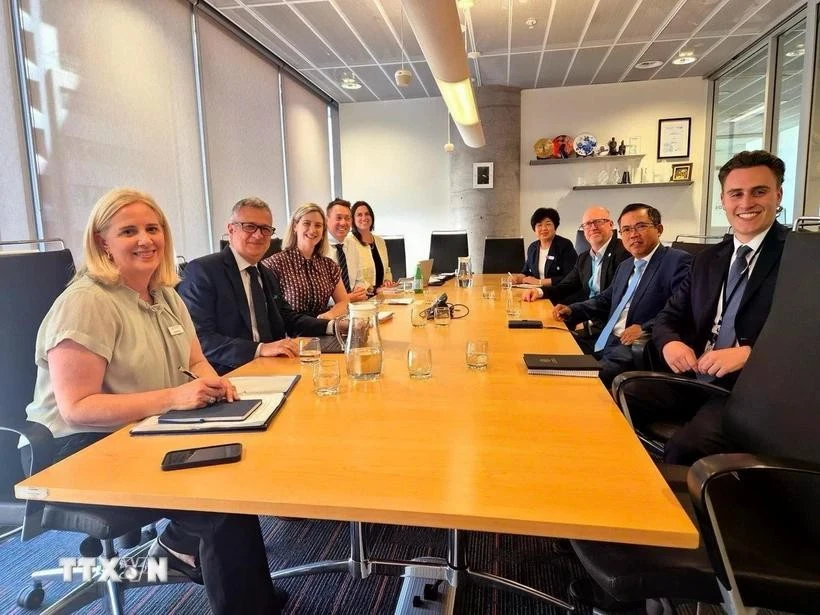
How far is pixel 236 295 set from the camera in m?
2.07

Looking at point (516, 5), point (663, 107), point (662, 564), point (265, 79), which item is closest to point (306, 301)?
point (662, 564)

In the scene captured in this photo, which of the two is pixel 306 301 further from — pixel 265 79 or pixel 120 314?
pixel 265 79

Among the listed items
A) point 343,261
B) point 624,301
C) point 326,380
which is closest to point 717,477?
point 326,380

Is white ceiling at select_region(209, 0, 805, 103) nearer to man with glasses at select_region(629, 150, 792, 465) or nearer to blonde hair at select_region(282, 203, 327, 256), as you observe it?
blonde hair at select_region(282, 203, 327, 256)

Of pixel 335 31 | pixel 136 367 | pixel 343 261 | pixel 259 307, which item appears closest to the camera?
pixel 136 367

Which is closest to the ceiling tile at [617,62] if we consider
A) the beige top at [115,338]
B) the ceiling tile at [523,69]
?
the ceiling tile at [523,69]

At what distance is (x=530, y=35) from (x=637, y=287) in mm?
3201

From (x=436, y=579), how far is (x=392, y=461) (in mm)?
923

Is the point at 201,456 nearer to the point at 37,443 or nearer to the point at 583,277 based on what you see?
the point at 37,443

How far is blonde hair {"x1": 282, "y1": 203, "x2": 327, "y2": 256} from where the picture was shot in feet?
9.28

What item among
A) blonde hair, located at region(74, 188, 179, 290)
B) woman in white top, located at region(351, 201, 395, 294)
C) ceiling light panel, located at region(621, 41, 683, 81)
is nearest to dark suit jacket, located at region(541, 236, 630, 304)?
woman in white top, located at region(351, 201, 395, 294)

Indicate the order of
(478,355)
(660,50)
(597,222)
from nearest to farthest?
(478,355)
(597,222)
(660,50)

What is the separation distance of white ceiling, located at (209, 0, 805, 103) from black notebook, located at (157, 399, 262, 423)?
3.77 m

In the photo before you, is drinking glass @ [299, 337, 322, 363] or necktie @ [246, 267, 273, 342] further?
necktie @ [246, 267, 273, 342]
